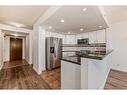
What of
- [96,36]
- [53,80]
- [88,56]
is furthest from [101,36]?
[88,56]

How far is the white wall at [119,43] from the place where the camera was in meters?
4.11

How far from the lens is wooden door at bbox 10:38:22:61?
304 inches

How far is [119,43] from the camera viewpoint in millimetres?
4277

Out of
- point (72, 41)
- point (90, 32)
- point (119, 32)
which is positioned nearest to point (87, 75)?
point (119, 32)

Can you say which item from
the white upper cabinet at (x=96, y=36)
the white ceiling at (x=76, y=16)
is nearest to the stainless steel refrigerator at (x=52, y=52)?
the white ceiling at (x=76, y=16)

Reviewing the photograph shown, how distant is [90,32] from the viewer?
5.49 metres

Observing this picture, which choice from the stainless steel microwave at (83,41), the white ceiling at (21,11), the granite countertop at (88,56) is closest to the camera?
the granite countertop at (88,56)

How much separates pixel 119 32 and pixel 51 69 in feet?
12.1

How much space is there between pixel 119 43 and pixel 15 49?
764cm

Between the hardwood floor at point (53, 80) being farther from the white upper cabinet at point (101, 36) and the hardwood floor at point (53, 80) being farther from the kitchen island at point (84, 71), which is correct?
the white upper cabinet at point (101, 36)

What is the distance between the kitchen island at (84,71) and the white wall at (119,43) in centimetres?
262

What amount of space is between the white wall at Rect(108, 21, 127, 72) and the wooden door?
721 centimetres

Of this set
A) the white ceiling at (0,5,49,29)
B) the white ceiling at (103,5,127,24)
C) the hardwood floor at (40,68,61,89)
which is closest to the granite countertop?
the hardwood floor at (40,68,61,89)

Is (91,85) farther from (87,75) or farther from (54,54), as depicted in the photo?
(54,54)
